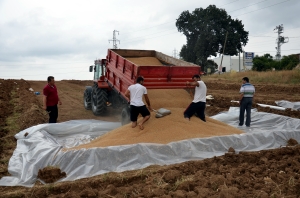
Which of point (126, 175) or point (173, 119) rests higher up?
point (173, 119)

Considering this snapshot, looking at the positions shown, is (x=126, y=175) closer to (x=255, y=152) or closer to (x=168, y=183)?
(x=168, y=183)

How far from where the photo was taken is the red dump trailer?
9.60 m

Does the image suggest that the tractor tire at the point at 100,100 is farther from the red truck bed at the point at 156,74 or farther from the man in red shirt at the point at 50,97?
the man in red shirt at the point at 50,97

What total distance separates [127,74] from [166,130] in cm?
276

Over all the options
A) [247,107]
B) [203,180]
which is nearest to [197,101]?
[247,107]

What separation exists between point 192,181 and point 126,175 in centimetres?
129

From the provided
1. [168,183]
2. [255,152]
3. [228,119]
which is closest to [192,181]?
[168,183]

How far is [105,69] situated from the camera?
43.0 feet

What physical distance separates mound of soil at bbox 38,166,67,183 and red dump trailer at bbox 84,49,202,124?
12.8ft

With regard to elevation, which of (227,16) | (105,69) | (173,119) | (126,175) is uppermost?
(227,16)

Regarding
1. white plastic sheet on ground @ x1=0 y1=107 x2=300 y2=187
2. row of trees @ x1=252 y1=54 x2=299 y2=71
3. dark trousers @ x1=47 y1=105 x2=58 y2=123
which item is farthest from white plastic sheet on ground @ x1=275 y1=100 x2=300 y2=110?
row of trees @ x1=252 y1=54 x2=299 y2=71

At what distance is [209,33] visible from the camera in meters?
45.0

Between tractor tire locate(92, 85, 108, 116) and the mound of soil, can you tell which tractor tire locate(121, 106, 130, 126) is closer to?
tractor tire locate(92, 85, 108, 116)

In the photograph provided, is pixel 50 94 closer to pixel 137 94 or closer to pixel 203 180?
pixel 137 94
